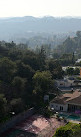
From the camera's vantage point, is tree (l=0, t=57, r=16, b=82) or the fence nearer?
the fence

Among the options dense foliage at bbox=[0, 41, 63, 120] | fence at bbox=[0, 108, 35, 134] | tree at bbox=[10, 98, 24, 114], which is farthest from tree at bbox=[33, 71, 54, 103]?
tree at bbox=[10, 98, 24, 114]

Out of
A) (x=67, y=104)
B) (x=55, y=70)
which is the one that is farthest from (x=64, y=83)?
(x=67, y=104)

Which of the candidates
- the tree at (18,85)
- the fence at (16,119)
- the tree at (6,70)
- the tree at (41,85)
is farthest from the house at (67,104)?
the tree at (6,70)

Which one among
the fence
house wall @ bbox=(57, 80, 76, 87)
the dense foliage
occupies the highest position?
the dense foliage

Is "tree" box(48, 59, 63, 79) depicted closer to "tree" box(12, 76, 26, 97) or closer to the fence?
"tree" box(12, 76, 26, 97)

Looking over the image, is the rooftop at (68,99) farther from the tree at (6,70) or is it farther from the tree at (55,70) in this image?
the tree at (55,70)

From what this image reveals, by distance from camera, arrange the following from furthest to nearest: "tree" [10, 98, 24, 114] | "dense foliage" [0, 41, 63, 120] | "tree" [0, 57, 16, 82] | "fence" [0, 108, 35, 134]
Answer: "tree" [0, 57, 16, 82] < "dense foliage" [0, 41, 63, 120] < "tree" [10, 98, 24, 114] < "fence" [0, 108, 35, 134]

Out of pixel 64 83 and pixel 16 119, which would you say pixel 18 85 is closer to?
pixel 16 119

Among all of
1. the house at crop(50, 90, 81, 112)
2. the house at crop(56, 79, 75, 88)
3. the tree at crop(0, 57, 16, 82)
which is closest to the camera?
the house at crop(50, 90, 81, 112)

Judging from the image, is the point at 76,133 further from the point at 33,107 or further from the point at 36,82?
the point at 36,82
